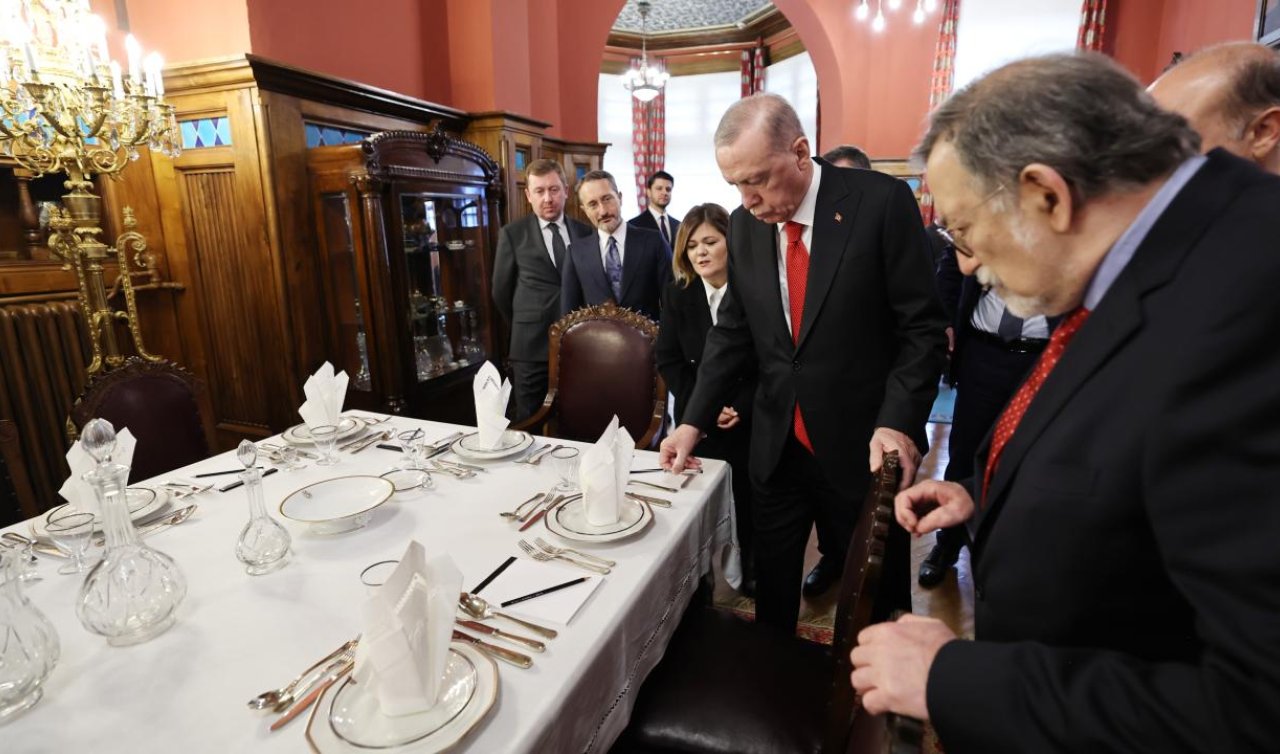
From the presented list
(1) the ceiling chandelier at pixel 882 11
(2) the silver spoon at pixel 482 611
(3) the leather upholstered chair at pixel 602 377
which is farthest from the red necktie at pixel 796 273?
(1) the ceiling chandelier at pixel 882 11

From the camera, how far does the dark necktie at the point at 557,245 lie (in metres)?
3.40

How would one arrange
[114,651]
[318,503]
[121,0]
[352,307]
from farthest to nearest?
1. [352,307]
2. [121,0]
3. [318,503]
4. [114,651]

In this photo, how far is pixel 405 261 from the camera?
3229 millimetres

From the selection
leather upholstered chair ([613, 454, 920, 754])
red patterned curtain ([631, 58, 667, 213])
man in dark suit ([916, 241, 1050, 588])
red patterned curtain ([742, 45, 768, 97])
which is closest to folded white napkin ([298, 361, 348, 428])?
leather upholstered chair ([613, 454, 920, 754])

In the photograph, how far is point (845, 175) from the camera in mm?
1678

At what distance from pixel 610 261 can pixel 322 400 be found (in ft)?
5.81

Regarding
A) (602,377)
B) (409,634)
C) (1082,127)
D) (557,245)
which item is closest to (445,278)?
(557,245)

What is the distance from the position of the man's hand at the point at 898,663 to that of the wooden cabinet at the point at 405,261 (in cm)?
285

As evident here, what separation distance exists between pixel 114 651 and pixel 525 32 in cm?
456

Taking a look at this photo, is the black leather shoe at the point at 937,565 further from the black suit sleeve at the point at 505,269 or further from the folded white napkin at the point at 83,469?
the folded white napkin at the point at 83,469

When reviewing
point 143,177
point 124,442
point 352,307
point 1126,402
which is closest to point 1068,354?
point 1126,402

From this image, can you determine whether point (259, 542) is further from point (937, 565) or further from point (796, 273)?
point (937, 565)

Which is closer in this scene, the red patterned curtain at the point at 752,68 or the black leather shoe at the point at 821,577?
the black leather shoe at the point at 821,577

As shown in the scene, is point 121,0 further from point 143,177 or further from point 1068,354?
point 1068,354
